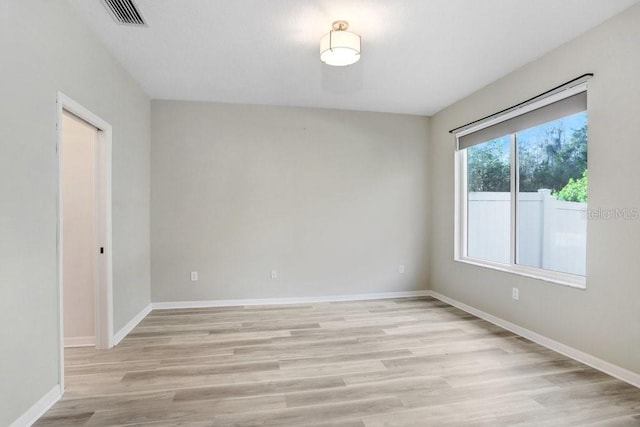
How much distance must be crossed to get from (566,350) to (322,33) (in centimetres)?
343

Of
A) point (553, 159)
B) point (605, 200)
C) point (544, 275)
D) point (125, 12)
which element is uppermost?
point (125, 12)

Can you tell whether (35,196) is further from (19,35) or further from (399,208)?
(399,208)

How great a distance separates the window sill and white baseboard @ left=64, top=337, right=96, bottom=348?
419 cm

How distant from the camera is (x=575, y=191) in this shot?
2.78 m

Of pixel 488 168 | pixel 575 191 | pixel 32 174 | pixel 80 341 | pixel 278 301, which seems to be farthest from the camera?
pixel 278 301

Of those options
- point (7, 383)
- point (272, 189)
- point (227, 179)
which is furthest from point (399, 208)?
point (7, 383)

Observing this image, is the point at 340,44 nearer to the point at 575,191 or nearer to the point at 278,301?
Result: the point at 575,191

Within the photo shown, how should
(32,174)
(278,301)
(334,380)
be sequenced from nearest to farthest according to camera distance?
(32,174) < (334,380) < (278,301)

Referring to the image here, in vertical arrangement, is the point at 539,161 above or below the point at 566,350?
above

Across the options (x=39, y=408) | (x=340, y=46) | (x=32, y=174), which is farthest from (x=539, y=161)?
(x=39, y=408)

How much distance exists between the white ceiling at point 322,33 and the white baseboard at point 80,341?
8.79ft

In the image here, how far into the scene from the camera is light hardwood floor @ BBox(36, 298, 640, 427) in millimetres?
1894

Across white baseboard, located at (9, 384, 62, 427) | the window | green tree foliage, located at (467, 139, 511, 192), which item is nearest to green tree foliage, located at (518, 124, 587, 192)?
the window

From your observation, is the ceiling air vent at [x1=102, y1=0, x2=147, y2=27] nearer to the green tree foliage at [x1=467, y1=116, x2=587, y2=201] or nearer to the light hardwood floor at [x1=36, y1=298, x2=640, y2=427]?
the light hardwood floor at [x1=36, y1=298, x2=640, y2=427]
